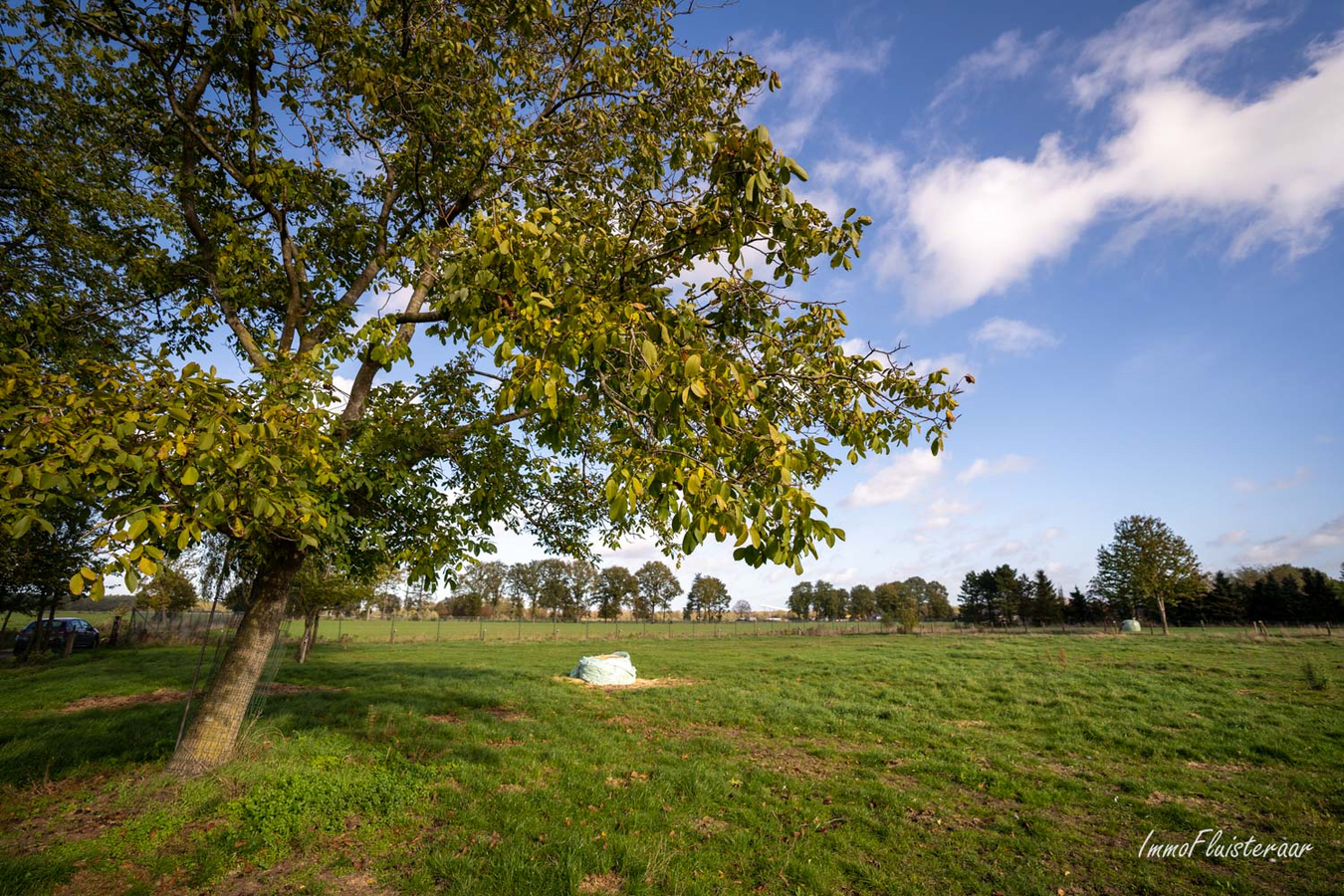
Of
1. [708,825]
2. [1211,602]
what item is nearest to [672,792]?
[708,825]

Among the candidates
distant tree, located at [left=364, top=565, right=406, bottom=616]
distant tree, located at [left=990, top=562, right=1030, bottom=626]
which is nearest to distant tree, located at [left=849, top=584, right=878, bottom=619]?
distant tree, located at [left=990, top=562, right=1030, bottom=626]

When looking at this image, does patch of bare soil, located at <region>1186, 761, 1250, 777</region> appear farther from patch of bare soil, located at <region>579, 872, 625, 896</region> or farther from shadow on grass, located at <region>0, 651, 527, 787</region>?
shadow on grass, located at <region>0, 651, 527, 787</region>

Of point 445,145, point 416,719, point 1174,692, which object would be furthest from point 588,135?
point 1174,692

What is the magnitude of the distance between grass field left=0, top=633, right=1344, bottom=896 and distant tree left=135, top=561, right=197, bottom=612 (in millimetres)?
22162

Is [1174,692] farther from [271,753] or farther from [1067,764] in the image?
[271,753]

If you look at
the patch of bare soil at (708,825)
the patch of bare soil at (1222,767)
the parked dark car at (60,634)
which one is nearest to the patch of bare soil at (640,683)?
the patch of bare soil at (708,825)

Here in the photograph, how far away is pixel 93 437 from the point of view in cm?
367

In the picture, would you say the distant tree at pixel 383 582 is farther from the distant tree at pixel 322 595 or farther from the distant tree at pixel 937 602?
the distant tree at pixel 937 602

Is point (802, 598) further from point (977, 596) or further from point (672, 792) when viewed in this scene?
point (672, 792)

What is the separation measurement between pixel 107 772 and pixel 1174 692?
2382 cm

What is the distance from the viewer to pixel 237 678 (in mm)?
7883

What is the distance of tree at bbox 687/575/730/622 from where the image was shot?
136 metres

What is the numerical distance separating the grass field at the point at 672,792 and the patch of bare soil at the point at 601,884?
32 mm

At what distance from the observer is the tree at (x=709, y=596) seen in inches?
5364
